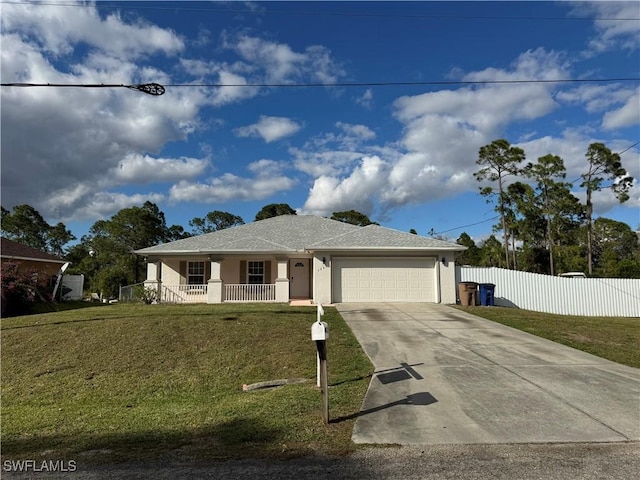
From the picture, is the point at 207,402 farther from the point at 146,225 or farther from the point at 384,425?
the point at 146,225

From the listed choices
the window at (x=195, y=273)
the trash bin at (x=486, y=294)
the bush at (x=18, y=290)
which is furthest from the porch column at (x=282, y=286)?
the bush at (x=18, y=290)

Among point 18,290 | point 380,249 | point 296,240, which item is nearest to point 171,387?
point 380,249

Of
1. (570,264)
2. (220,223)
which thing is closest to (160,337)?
(570,264)

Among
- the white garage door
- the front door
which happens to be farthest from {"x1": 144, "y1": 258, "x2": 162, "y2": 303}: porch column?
the white garage door

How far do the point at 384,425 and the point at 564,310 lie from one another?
1744cm

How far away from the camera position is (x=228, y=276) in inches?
819

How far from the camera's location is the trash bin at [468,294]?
17.2m

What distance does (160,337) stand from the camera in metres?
10.2

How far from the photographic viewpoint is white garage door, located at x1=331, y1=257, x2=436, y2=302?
1794cm

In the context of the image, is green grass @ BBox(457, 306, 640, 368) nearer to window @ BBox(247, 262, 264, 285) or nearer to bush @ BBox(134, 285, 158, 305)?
window @ BBox(247, 262, 264, 285)

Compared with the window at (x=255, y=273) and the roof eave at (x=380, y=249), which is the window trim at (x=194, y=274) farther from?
the roof eave at (x=380, y=249)

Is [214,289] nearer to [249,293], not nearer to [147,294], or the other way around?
[249,293]

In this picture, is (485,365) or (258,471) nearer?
(258,471)

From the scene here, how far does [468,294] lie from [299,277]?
322 inches
